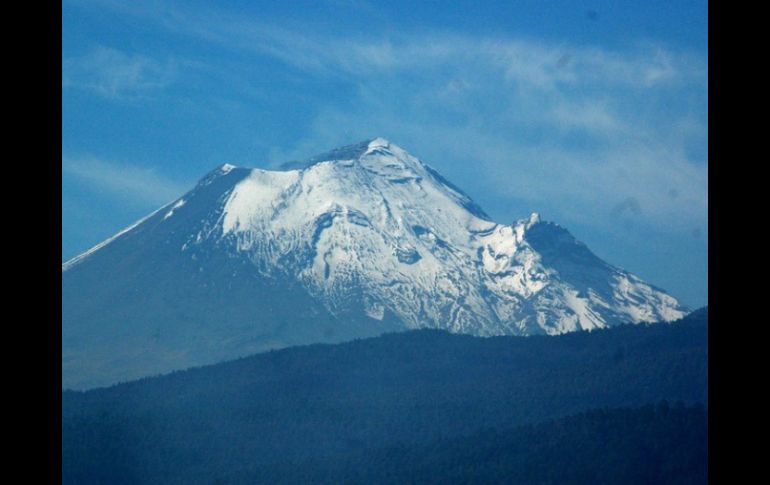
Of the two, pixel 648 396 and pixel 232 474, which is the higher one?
pixel 648 396

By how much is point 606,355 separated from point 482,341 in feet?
60.9

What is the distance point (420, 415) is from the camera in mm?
118812

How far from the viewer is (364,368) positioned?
13600 centimetres

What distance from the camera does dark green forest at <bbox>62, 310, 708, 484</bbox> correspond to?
93.8 meters

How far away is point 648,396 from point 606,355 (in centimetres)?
1443

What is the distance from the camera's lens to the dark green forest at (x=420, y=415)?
308 ft
